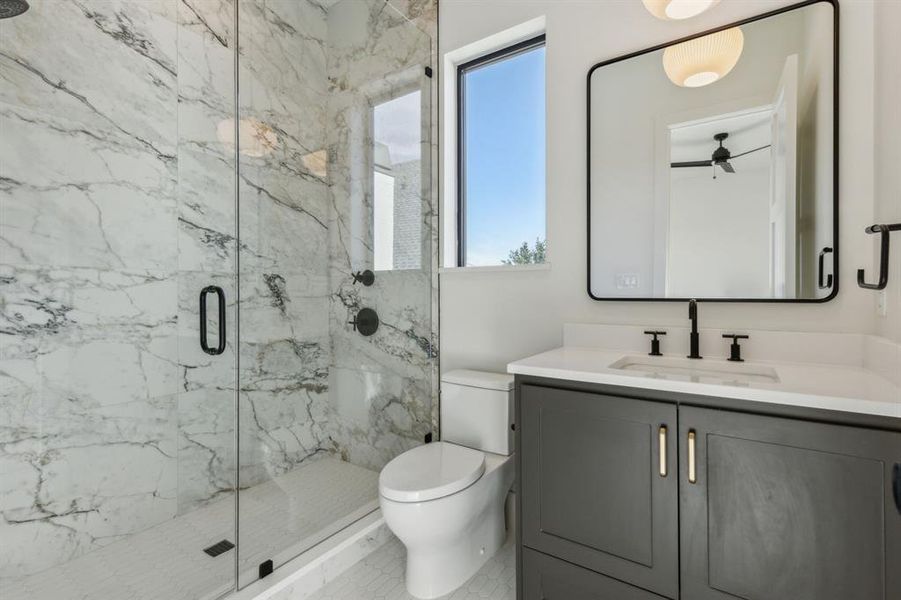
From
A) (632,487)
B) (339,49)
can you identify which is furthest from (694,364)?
(339,49)

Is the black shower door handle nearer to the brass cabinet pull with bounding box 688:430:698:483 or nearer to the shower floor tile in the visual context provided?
the shower floor tile

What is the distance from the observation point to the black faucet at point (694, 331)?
1.48 m

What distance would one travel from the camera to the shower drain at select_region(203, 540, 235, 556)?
170 cm

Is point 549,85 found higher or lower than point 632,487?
higher

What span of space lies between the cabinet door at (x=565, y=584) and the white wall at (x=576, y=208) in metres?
0.86

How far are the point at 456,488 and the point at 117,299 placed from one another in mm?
1716

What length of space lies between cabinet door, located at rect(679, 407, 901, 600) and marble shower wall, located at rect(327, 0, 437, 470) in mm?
1440

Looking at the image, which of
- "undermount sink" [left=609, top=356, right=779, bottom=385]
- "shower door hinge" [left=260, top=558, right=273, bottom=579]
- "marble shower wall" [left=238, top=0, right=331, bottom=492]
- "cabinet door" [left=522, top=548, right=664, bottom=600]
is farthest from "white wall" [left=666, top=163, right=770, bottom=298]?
"shower door hinge" [left=260, top=558, right=273, bottom=579]

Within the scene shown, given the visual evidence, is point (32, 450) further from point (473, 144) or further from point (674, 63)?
point (674, 63)

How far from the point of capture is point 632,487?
3.91ft

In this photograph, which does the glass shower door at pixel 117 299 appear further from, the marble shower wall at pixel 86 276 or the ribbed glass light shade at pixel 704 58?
the ribbed glass light shade at pixel 704 58

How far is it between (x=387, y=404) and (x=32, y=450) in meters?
1.46

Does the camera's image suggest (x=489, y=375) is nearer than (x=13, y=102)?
No

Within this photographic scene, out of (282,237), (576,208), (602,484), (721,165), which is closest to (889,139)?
(721,165)
